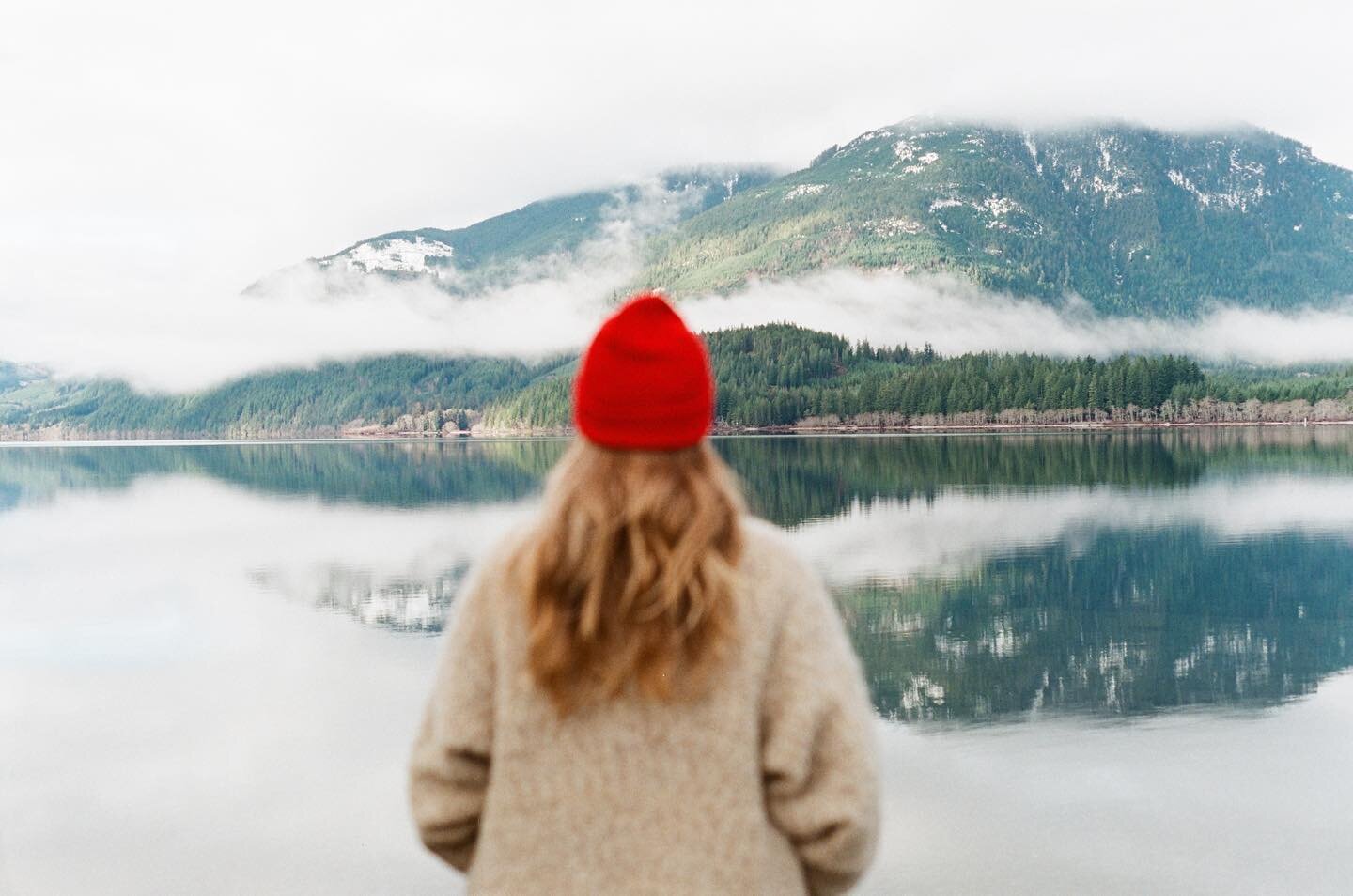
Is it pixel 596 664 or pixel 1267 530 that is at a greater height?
pixel 596 664

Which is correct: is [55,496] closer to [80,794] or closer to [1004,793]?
[80,794]

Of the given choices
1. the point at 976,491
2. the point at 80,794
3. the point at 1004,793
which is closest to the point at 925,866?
the point at 1004,793

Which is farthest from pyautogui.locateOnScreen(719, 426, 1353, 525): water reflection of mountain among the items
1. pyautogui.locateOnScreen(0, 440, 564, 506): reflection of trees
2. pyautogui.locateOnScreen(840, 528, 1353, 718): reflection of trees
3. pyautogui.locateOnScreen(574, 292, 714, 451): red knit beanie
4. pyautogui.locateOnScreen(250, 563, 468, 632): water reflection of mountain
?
pyautogui.locateOnScreen(574, 292, 714, 451): red knit beanie

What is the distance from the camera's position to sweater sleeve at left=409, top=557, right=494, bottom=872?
2.62 meters

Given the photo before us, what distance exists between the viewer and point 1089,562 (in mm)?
27422

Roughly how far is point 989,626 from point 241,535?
28280mm

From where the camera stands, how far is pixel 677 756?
8.48 ft

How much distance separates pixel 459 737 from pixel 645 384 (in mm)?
967

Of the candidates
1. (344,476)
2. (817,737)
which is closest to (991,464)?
(344,476)

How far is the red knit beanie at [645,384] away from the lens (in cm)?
254

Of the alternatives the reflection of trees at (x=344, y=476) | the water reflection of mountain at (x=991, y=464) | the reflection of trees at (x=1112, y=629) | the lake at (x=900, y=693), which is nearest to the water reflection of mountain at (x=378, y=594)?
the lake at (x=900, y=693)

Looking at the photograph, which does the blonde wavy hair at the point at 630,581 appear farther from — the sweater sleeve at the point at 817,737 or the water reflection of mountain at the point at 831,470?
the water reflection of mountain at the point at 831,470

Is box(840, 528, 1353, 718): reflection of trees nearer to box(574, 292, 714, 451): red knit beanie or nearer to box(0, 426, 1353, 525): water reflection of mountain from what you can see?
box(574, 292, 714, 451): red knit beanie

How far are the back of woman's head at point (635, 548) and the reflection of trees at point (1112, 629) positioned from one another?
12644 millimetres
